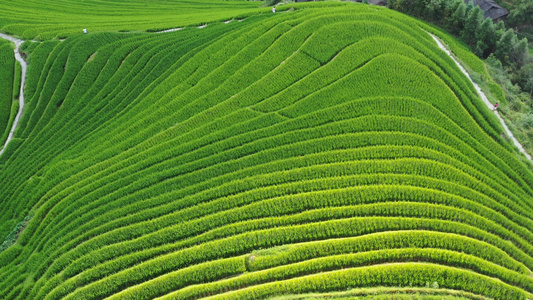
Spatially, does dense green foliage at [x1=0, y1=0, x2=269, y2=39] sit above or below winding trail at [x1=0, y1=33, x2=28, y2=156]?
above

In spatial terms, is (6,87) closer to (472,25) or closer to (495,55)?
(472,25)

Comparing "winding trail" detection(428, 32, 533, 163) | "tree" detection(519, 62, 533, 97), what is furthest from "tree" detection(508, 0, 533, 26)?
"winding trail" detection(428, 32, 533, 163)

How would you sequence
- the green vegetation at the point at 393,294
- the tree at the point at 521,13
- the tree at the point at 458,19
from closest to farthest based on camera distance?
the green vegetation at the point at 393,294 < the tree at the point at 458,19 < the tree at the point at 521,13

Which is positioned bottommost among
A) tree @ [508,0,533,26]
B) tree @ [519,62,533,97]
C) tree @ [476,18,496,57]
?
tree @ [519,62,533,97]

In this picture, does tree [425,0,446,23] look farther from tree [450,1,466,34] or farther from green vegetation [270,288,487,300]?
green vegetation [270,288,487,300]

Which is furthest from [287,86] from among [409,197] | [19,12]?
[19,12]

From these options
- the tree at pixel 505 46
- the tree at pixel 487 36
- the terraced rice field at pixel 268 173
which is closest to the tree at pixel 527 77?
the tree at pixel 505 46

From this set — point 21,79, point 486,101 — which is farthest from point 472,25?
point 21,79

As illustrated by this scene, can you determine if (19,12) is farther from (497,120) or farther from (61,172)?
(497,120)

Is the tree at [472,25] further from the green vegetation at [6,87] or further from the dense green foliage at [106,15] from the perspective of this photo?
the green vegetation at [6,87]
